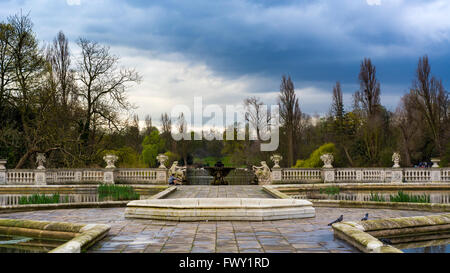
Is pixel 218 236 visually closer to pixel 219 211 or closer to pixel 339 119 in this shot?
pixel 219 211

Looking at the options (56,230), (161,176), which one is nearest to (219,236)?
(56,230)

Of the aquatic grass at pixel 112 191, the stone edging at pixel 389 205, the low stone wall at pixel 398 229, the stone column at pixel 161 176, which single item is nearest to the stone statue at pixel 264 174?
the stone column at pixel 161 176

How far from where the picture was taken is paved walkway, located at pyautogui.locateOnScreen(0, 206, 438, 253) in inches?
272

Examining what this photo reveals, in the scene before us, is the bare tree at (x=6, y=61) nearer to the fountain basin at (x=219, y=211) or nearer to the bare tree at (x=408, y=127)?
the fountain basin at (x=219, y=211)

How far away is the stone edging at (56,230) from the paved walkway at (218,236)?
0.55 feet

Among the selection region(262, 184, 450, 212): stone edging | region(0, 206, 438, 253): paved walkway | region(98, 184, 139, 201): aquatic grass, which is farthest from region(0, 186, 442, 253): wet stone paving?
region(98, 184, 139, 201): aquatic grass

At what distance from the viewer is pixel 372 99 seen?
4131 cm

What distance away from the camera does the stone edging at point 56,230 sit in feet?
23.9

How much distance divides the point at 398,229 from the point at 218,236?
3.33m

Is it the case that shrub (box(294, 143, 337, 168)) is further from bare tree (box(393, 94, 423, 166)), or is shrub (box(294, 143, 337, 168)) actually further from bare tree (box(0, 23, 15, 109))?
bare tree (box(0, 23, 15, 109))

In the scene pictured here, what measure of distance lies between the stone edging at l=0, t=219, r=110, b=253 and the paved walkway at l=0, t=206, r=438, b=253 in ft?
0.55
